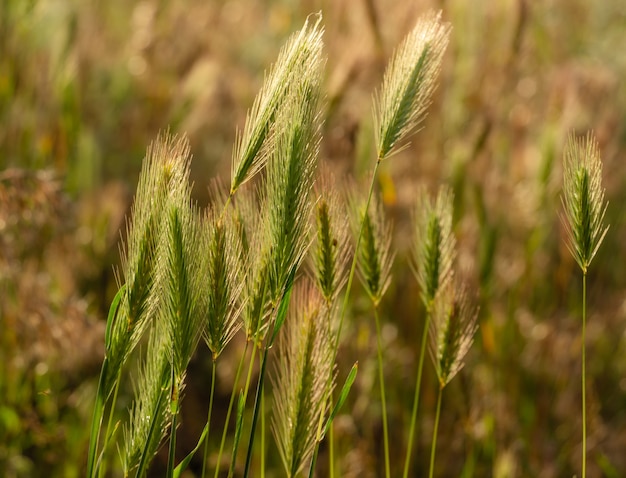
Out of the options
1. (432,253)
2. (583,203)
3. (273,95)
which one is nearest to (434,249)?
(432,253)

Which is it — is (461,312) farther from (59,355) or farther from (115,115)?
(115,115)

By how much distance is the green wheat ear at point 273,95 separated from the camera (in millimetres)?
1037

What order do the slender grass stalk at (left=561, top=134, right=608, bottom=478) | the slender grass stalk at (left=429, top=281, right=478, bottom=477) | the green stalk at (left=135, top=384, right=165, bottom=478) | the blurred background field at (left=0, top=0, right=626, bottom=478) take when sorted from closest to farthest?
the green stalk at (left=135, top=384, right=165, bottom=478), the slender grass stalk at (left=561, top=134, right=608, bottom=478), the slender grass stalk at (left=429, top=281, right=478, bottom=477), the blurred background field at (left=0, top=0, right=626, bottom=478)

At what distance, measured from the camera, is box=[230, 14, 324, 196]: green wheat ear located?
40.8 inches

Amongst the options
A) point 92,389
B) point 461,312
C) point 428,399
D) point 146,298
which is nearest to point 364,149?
point 428,399

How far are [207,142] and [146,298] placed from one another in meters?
2.45

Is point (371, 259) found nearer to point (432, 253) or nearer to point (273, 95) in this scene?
point (432, 253)

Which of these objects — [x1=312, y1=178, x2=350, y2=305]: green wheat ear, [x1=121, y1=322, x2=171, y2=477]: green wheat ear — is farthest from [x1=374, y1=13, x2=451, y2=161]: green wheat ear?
[x1=121, y1=322, x2=171, y2=477]: green wheat ear

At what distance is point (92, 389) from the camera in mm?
2248

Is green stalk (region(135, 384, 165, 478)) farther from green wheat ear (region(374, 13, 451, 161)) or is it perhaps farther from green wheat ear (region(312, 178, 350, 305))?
green wheat ear (region(374, 13, 451, 161))

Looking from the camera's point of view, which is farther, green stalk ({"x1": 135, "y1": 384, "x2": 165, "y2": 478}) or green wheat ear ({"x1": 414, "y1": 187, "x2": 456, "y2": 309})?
green wheat ear ({"x1": 414, "y1": 187, "x2": 456, "y2": 309})

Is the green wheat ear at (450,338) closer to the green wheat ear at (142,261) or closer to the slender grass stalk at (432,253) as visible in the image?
the slender grass stalk at (432,253)

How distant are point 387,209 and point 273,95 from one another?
1.65 metres

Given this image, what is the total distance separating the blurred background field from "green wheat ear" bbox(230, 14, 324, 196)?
0.78 m
